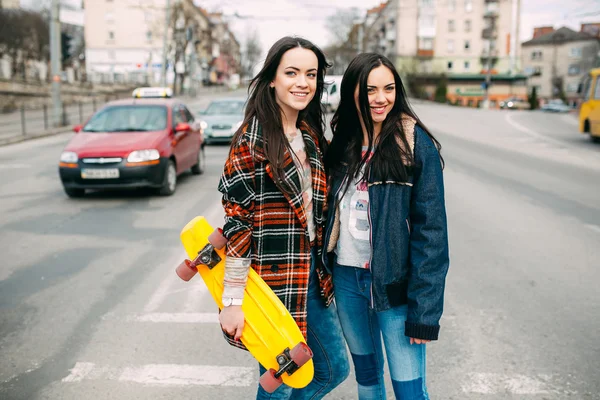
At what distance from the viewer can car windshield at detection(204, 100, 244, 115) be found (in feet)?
66.6

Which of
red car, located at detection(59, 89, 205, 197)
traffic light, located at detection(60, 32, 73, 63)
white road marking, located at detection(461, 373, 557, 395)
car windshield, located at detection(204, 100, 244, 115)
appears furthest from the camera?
traffic light, located at detection(60, 32, 73, 63)

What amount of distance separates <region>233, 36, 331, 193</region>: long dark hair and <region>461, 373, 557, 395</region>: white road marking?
200 centimetres

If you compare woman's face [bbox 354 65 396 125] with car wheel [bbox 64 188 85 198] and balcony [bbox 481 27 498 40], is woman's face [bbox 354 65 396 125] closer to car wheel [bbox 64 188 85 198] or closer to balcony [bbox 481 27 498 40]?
car wheel [bbox 64 188 85 198]

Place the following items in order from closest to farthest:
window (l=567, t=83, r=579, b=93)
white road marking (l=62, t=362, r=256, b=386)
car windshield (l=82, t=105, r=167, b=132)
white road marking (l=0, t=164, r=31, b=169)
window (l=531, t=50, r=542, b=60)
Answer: white road marking (l=62, t=362, r=256, b=386) → car windshield (l=82, t=105, r=167, b=132) → white road marking (l=0, t=164, r=31, b=169) → window (l=567, t=83, r=579, b=93) → window (l=531, t=50, r=542, b=60)

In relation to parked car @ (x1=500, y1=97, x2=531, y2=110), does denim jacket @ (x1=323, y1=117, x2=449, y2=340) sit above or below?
below

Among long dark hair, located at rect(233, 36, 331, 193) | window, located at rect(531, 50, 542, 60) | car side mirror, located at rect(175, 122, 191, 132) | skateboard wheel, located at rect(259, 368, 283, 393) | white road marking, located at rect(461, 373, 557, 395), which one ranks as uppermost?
window, located at rect(531, 50, 542, 60)

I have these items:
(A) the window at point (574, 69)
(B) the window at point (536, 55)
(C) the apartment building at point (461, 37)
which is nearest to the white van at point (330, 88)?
(C) the apartment building at point (461, 37)

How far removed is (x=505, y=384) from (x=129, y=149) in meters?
7.74

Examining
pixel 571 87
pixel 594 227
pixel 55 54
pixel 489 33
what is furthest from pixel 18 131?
pixel 571 87

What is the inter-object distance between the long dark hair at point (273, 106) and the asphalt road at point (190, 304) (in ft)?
5.94

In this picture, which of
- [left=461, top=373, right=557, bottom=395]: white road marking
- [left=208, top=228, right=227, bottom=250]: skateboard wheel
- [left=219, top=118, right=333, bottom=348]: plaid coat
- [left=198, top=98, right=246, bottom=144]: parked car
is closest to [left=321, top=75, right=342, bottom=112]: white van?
[left=219, top=118, right=333, bottom=348]: plaid coat

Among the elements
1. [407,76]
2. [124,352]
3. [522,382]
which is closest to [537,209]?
[522,382]

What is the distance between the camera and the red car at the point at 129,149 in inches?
385

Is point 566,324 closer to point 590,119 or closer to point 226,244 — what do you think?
point 226,244
